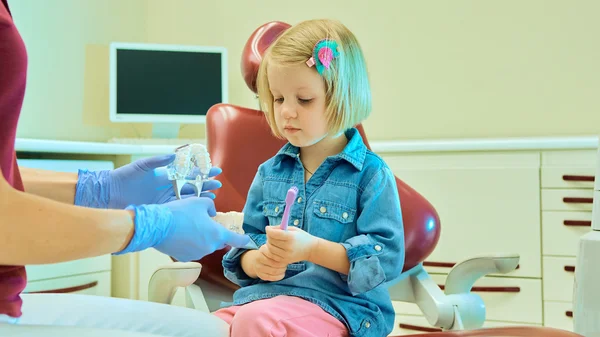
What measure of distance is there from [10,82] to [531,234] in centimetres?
204

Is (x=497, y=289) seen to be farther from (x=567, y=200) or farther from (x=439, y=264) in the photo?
(x=567, y=200)

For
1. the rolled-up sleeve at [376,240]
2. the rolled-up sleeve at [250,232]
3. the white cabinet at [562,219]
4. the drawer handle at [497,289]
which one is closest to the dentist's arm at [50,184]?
the rolled-up sleeve at [250,232]

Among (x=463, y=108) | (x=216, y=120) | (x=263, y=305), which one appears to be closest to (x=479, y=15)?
(x=463, y=108)

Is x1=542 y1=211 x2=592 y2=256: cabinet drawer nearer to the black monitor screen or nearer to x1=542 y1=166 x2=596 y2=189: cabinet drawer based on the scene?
x1=542 y1=166 x2=596 y2=189: cabinet drawer

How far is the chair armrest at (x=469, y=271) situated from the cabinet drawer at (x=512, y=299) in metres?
1.11

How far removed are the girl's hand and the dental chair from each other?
11.7 inches

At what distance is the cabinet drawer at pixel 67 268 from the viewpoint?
2.47 m

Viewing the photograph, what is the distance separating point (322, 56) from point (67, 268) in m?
1.87

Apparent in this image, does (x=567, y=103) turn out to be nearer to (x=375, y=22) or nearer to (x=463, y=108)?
(x=463, y=108)

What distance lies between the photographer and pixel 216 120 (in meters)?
1.58

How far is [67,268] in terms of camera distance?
259cm

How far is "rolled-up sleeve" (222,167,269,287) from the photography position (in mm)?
1223

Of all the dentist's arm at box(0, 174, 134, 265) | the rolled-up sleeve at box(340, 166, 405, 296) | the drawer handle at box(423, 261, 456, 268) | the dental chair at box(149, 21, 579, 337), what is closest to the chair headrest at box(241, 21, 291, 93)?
the dental chair at box(149, 21, 579, 337)

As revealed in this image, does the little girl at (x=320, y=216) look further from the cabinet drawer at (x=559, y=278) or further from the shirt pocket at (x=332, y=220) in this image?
the cabinet drawer at (x=559, y=278)
